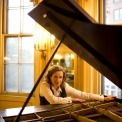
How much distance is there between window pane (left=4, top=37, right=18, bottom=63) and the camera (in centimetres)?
430

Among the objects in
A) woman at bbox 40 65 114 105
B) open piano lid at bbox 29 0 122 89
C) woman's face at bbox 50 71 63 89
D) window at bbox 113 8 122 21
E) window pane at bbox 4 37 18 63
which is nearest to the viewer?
open piano lid at bbox 29 0 122 89

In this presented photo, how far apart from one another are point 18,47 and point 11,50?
0.52 feet

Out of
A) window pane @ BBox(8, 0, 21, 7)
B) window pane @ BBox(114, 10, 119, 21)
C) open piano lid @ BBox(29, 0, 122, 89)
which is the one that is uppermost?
window pane @ BBox(8, 0, 21, 7)

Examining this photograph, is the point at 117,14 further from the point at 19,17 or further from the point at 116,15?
the point at 19,17

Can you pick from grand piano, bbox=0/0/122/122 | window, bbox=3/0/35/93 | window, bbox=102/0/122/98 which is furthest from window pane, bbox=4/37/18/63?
grand piano, bbox=0/0/122/122

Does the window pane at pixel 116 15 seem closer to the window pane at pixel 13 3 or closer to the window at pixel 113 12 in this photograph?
the window at pixel 113 12

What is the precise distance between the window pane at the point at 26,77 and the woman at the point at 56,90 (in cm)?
128

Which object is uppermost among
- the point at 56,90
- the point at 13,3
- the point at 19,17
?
the point at 13,3

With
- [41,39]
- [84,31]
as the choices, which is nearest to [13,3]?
[41,39]

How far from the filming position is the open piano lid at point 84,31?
1.36m

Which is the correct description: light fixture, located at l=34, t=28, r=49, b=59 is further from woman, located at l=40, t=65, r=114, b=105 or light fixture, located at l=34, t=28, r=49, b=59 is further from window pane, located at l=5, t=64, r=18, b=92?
woman, located at l=40, t=65, r=114, b=105

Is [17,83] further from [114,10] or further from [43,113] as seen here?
[43,113]

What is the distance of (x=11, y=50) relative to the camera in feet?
14.3

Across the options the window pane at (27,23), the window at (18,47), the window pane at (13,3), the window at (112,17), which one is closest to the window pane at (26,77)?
the window at (18,47)
